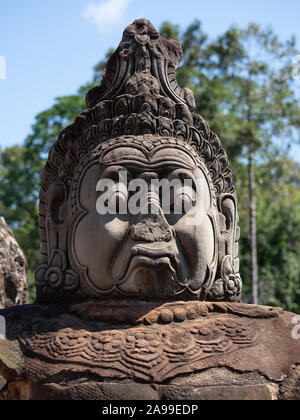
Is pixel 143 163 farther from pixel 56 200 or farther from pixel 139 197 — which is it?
pixel 56 200

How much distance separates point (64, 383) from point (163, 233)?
1230 mm

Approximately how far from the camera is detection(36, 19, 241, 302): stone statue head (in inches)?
143

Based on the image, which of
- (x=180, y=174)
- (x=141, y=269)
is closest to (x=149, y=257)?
(x=141, y=269)

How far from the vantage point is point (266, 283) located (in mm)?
15477

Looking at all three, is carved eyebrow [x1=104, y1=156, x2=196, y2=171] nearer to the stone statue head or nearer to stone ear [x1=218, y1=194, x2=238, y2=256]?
the stone statue head

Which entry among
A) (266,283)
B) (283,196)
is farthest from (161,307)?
(283,196)

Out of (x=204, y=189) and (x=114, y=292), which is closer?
(x=114, y=292)

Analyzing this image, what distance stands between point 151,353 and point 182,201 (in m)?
1.17

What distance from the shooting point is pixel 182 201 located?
3.77 metres

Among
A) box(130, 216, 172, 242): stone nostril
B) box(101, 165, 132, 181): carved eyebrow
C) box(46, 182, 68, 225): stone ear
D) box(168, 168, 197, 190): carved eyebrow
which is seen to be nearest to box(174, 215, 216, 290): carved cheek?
box(130, 216, 172, 242): stone nostril

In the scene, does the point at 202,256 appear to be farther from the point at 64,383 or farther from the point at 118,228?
the point at 64,383

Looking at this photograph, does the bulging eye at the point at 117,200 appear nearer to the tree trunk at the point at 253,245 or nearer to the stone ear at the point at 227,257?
the stone ear at the point at 227,257

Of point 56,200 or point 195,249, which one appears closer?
point 195,249

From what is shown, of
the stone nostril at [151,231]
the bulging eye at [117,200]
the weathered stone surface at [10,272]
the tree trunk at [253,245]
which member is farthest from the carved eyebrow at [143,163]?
the tree trunk at [253,245]
